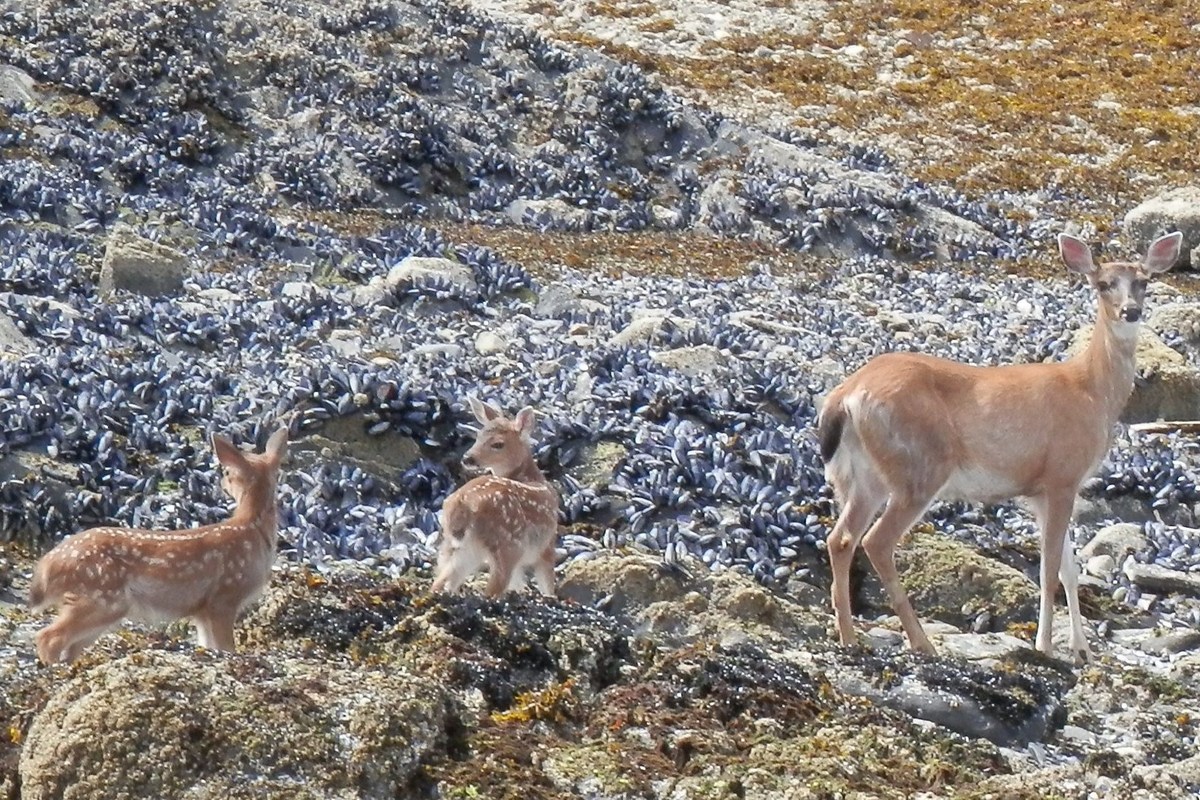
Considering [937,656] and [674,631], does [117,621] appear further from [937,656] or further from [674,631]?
[937,656]

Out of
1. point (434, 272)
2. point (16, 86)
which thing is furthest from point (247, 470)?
point (16, 86)

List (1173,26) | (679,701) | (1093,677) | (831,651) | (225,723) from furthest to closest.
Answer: (1173,26)
(1093,677)
(831,651)
(679,701)
(225,723)

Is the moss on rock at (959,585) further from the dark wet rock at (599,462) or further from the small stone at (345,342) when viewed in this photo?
the small stone at (345,342)

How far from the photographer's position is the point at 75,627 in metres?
8.28

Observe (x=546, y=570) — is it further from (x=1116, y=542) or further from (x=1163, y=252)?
(x=1116, y=542)

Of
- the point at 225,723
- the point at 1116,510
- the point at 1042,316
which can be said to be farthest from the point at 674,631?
the point at 1042,316

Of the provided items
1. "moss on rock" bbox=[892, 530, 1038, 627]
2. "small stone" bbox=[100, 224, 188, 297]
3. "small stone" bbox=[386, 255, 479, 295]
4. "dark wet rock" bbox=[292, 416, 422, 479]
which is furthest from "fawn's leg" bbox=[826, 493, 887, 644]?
"small stone" bbox=[100, 224, 188, 297]

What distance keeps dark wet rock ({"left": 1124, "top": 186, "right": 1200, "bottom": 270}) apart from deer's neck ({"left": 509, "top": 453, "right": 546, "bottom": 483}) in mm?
18354

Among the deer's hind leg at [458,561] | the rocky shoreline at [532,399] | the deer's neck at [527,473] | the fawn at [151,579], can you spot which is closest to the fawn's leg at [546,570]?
the rocky shoreline at [532,399]

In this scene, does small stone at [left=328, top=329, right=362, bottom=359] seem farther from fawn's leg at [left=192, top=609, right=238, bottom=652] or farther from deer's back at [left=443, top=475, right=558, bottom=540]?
fawn's leg at [left=192, top=609, right=238, bottom=652]

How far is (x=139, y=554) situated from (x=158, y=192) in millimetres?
17056

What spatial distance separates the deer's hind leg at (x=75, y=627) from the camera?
8188 millimetres

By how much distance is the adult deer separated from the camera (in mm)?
10875

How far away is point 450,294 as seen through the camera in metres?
20.0
